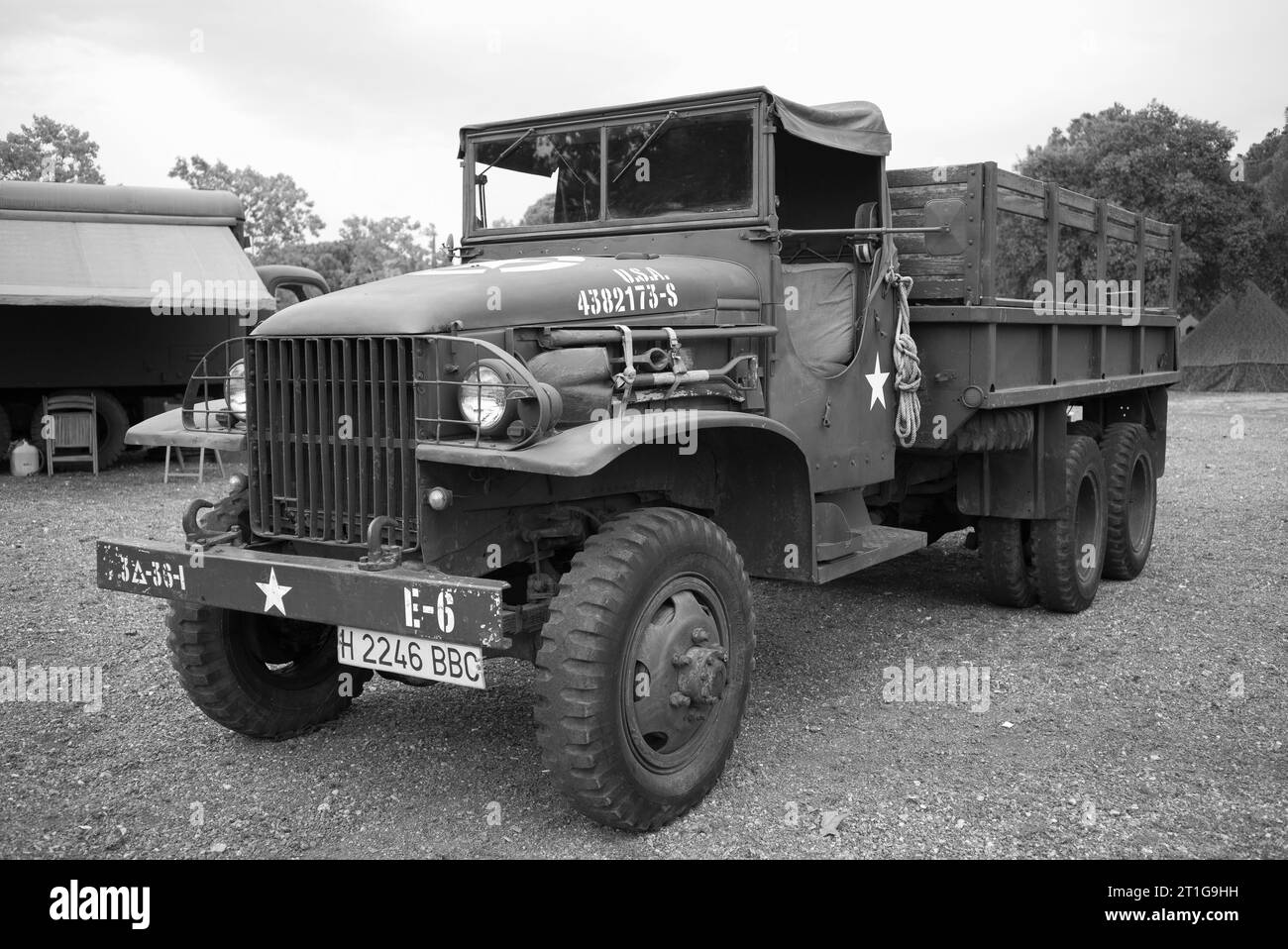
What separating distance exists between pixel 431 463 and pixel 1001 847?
212 cm

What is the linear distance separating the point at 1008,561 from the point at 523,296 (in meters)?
3.83

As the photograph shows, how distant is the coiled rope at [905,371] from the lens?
551 cm

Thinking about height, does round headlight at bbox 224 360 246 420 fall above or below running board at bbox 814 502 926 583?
above

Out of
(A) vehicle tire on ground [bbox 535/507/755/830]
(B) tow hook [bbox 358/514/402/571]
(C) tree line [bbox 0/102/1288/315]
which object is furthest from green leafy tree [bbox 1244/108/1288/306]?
(B) tow hook [bbox 358/514/402/571]

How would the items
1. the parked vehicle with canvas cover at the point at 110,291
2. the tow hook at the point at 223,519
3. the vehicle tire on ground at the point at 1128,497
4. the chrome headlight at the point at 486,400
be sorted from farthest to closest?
1. the parked vehicle with canvas cover at the point at 110,291
2. the vehicle tire on ground at the point at 1128,497
3. the tow hook at the point at 223,519
4. the chrome headlight at the point at 486,400

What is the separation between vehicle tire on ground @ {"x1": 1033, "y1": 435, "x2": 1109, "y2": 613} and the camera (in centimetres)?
648

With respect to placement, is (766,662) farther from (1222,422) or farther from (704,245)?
(1222,422)

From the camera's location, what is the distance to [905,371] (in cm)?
552

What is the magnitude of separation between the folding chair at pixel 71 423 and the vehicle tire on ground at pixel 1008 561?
10.3 meters

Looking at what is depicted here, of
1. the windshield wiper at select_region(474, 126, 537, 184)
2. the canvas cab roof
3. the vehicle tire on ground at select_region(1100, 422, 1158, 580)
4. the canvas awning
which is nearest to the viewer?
the canvas cab roof
